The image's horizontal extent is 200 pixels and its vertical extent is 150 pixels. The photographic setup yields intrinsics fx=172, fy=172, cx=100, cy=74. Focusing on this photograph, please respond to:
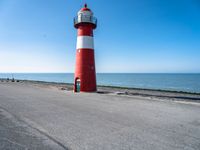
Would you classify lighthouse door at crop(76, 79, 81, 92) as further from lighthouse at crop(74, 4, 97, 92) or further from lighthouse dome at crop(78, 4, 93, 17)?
lighthouse dome at crop(78, 4, 93, 17)

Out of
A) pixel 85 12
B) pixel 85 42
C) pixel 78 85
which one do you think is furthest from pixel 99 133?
pixel 85 12

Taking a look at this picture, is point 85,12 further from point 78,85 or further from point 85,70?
point 78,85

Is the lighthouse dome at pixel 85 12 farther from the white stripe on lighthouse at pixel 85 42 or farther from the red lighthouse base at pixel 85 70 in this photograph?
the red lighthouse base at pixel 85 70

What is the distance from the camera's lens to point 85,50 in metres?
16.8

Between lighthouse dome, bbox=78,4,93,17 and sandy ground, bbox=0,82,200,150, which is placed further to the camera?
lighthouse dome, bbox=78,4,93,17

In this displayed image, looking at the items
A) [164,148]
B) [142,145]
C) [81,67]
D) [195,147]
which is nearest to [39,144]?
[142,145]

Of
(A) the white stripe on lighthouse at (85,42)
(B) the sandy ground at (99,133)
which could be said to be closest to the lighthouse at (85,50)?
(A) the white stripe on lighthouse at (85,42)

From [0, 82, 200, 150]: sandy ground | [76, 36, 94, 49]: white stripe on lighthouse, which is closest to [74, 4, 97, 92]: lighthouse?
[76, 36, 94, 49]: white stripe on lighthouse

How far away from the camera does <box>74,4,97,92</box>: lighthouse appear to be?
16.8 m

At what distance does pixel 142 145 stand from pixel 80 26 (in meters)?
14.7

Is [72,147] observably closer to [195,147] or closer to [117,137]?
[117,137]

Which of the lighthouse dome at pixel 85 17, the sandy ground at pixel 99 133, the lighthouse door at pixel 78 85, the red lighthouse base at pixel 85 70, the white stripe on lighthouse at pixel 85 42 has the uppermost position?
the lighthouse dome at pixel 85 17

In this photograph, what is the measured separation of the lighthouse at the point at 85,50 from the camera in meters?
16.8

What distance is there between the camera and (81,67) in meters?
16.9
